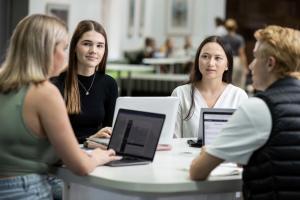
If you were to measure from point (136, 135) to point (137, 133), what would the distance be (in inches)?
0.5

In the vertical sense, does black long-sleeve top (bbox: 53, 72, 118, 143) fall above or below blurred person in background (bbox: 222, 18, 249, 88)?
above

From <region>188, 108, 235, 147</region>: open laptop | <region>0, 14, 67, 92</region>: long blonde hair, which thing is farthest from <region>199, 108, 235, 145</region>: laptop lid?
<region>0, 14, 67, 92</region>: long blonde hair

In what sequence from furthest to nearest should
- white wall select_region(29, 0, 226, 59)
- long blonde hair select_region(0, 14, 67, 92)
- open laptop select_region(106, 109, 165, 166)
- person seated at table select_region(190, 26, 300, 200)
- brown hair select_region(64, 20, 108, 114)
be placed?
white wall select_region(29, 0, 226, 59) → brown hair select_region(64, 20, 108, 114) → open laptop select_region(106, 109, 165, 166) → long blonde hair select_region(0, 14, 67, 92) → person seated at table select_region(190, 26, 300, 200)

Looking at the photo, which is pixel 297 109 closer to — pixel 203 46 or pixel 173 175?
pixel 173 175

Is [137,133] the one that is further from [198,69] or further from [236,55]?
[236,55]

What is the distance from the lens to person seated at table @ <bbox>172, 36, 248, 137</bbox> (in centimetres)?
400

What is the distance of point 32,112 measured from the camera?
2506mm

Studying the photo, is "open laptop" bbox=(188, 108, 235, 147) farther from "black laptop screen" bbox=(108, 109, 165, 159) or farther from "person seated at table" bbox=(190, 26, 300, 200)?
"person seated at table" bbox=(190, 26, 300, 200)

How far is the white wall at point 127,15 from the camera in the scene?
1247 centimetres

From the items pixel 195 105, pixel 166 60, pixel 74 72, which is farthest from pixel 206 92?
pixel 166 60

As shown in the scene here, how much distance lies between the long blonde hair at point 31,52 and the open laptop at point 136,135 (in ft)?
1.58

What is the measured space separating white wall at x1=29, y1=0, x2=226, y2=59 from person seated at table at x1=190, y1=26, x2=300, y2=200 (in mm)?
8600

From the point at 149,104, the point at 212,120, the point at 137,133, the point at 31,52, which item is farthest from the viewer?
the point at 212,120

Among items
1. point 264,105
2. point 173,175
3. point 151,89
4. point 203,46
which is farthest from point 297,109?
point 151,89
